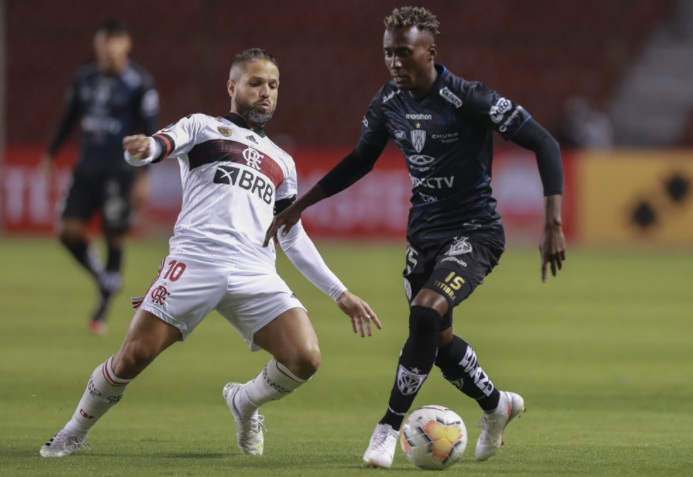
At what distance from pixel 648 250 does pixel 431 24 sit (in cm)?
1732

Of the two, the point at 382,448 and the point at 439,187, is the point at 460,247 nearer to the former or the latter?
the point at 439,187

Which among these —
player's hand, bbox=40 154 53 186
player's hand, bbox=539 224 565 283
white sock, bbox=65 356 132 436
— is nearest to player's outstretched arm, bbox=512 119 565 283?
player's hand, bbox=539 224 565 283

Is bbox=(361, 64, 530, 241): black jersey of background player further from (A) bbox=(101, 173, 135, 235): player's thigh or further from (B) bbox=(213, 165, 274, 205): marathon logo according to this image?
(A) bbox=(101, 173, 135, 235): player's thigh

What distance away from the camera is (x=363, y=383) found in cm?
920

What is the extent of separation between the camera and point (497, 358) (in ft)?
34.3

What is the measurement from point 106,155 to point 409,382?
6.96 m

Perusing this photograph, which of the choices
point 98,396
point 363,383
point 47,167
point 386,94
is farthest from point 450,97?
point 47,167

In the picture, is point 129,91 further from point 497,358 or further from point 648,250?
point 648,250

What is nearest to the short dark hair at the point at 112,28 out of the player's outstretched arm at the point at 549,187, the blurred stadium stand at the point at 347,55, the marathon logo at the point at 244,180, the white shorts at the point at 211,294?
the marathon logo at the point at 244,180

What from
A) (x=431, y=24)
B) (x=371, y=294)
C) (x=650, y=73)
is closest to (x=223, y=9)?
(x=650, y=73)

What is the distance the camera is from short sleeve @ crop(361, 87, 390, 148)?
6.47 meters

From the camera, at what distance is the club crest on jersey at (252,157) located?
6301 mm

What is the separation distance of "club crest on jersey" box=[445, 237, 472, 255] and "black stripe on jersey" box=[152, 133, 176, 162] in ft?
4.86

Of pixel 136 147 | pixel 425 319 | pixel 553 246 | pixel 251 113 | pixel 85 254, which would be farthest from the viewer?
pixel 85 254
